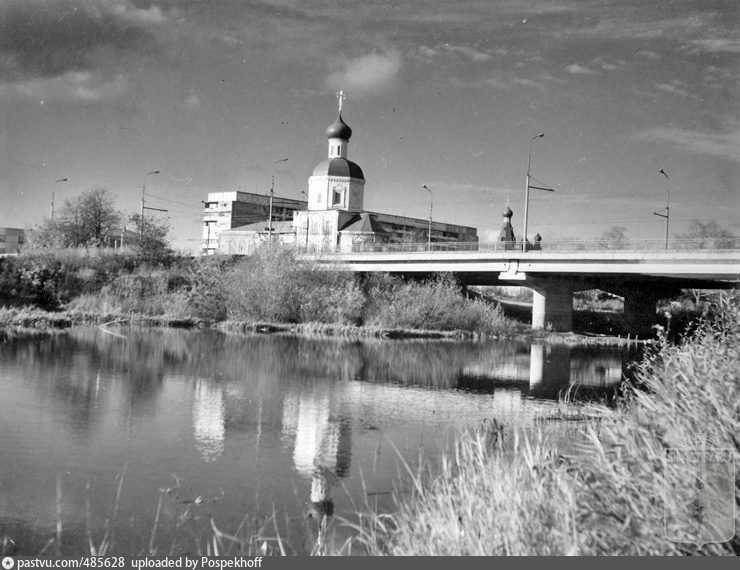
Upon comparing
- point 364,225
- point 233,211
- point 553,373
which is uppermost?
point 233,211

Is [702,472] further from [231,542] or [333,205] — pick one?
[333,205]

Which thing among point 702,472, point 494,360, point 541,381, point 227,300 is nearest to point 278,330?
point 227,300

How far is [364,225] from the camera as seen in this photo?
92438 millimetres

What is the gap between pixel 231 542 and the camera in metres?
8.80

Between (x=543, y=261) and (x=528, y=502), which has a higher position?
(x=543, y=261)

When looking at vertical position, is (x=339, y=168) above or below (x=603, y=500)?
above

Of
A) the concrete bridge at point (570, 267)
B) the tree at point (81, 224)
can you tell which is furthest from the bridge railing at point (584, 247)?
the tree at point (81, 224)

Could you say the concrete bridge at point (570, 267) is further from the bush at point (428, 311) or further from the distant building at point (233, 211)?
the distant building at point (233, 211)

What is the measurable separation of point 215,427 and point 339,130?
85459mm

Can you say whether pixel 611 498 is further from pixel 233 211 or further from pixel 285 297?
pixel 233 211

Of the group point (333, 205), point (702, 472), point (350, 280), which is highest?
point (333, 205)

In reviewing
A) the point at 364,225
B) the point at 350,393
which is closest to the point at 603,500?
the point at 350,393

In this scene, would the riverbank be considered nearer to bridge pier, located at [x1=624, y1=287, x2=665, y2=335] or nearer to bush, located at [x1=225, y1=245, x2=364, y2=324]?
bush, located at [x1=225, y1=245, x2=364, y2=324]

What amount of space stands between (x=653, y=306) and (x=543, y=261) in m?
13.4
